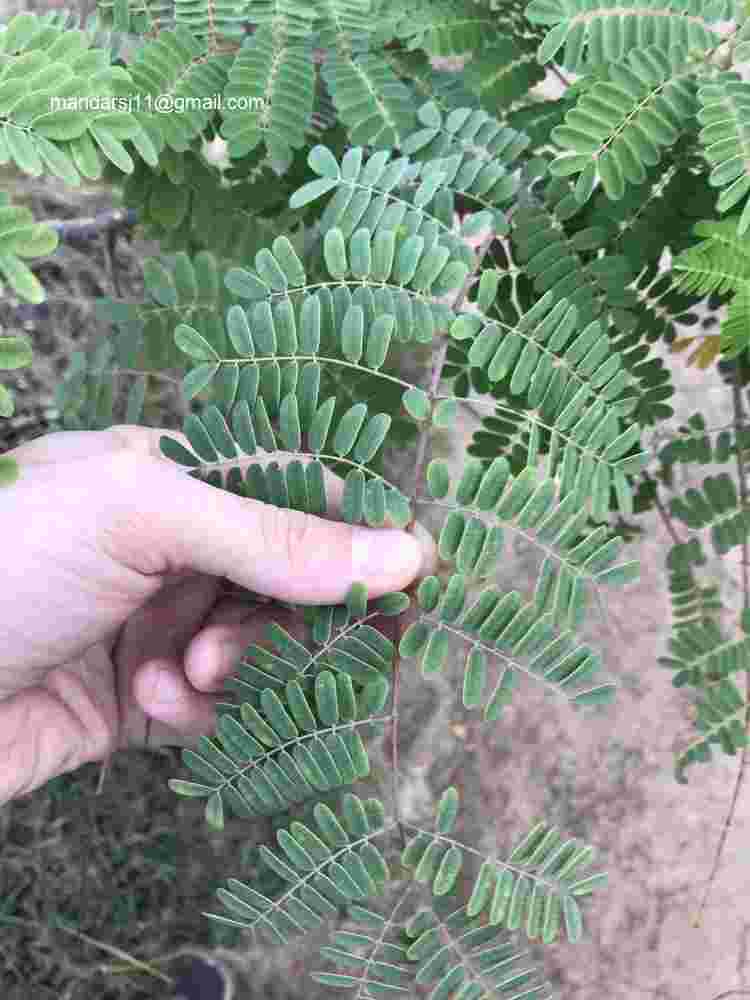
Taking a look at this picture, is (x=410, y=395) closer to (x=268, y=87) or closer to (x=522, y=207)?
(x=522, y=207)

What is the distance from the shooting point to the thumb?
110cm

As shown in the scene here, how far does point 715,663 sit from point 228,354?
3.33ft

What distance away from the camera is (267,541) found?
3.81 feet

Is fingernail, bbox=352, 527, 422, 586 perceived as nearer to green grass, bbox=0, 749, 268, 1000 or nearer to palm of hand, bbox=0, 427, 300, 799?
palm of hand, bbox=0, 427, 300, 799

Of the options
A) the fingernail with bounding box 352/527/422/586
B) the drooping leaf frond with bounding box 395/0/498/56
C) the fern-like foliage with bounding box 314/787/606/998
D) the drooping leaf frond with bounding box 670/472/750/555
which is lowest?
the fern-like foliage with bounding box 314/787/606/998

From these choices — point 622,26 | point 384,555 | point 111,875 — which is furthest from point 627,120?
point 111,875

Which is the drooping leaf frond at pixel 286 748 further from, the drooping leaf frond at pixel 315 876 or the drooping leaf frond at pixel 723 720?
the drooping leaf frond at pixel 723 720

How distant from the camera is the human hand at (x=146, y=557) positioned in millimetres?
1134

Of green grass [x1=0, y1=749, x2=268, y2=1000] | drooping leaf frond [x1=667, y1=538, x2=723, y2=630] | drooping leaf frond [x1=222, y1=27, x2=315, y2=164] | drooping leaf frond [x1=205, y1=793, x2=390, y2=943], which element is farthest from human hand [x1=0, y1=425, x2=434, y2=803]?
green grass [x1=0, y1=749, x2=268, y2=1000]

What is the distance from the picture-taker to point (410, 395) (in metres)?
1.09

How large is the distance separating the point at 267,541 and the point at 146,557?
251mm

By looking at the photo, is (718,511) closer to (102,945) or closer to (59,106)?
(59,106)

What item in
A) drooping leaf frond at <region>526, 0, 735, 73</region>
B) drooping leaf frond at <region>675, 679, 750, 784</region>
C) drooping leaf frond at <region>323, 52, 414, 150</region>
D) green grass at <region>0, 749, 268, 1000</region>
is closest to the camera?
drooping leaf frond at <region>526, 0, 735, 73</region>

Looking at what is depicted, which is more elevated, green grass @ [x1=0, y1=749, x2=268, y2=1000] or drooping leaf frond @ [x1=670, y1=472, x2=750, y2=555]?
drooping leaf frond @ [x1=670, y1=472, x2=750, y2=555]
